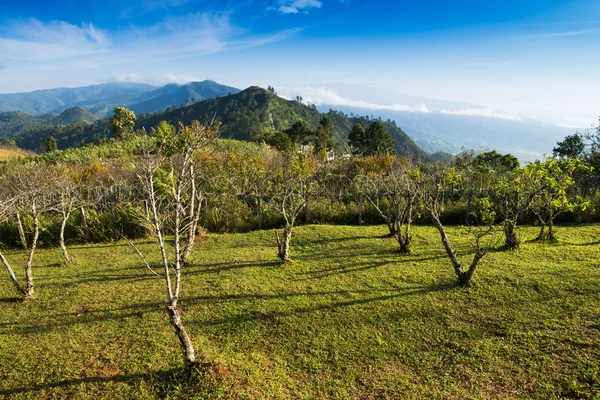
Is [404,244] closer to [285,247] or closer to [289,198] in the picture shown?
[285,247]

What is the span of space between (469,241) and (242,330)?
262 inches

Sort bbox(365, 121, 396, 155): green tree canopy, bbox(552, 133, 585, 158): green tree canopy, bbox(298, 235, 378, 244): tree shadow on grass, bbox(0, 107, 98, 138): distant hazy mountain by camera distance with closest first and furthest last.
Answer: bbox(298, 235, 378, 244): tree shadow on grass, bbox(552, 133, 585, 158): green tree canopy, bbox(365, 121, 396, 155): green tree canopy, bbox(0, 107, 98, 138): distant hazy mountain

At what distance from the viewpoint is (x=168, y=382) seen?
12.4ft

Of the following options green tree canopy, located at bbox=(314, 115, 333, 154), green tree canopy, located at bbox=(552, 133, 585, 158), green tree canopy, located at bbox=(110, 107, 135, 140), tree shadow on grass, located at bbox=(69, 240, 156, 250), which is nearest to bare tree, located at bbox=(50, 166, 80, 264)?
tree shadow on grass, located at bbox=(69, 240, 156, 250)

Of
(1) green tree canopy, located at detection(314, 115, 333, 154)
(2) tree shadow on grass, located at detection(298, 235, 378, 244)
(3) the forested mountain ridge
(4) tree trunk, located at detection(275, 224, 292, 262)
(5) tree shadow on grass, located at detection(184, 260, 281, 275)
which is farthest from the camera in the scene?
(3) the forested mountain ridge

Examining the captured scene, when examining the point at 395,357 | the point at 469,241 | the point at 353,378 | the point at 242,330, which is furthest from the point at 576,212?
the point at 242,330

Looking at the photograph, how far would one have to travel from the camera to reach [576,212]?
995 centimetres

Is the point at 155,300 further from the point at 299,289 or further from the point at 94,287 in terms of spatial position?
the point at 299,289

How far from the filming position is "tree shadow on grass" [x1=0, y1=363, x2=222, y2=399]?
362 cm

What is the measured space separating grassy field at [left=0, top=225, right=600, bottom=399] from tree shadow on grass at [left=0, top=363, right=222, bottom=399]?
0.02 m

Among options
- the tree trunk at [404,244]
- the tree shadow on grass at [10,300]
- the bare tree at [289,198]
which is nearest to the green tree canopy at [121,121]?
the bare tree at [289,198]

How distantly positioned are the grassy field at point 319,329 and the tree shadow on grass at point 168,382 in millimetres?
18

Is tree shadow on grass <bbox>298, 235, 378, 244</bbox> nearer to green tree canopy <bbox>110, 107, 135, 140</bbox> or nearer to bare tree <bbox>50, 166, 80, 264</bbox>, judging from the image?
bare tree <bbox>50, 166, 80, 264</bbox>

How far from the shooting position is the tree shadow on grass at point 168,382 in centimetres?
362
